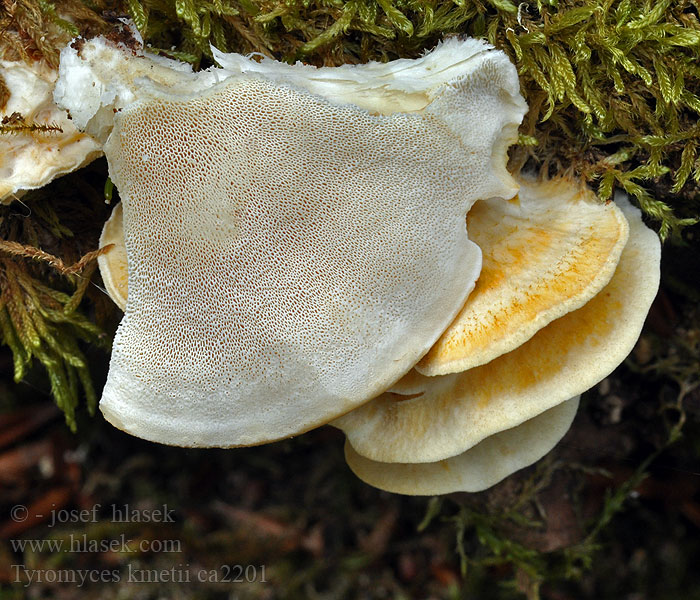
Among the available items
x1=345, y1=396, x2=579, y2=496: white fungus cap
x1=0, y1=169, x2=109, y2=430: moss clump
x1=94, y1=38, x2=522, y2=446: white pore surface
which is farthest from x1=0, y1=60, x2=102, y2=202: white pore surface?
x1=345, y1=396, x2=579, y2=496: white fungus cap

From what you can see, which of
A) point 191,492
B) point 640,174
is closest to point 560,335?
point 640,174

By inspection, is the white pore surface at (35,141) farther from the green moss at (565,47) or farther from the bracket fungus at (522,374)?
the bracket fungus at (522,374)

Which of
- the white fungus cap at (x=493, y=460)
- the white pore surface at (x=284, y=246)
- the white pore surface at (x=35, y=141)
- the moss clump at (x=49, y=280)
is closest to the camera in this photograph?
the white pore surface at (x=284, y=246)

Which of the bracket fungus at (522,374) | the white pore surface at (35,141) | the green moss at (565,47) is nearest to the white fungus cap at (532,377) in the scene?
the bracket fungus at (522,374)

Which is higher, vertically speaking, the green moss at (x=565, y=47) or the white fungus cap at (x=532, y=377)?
the green moss at (x=565, y=47)

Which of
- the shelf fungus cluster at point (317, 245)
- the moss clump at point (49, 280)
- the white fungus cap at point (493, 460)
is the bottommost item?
the white fungus cap at point (493, 460)
